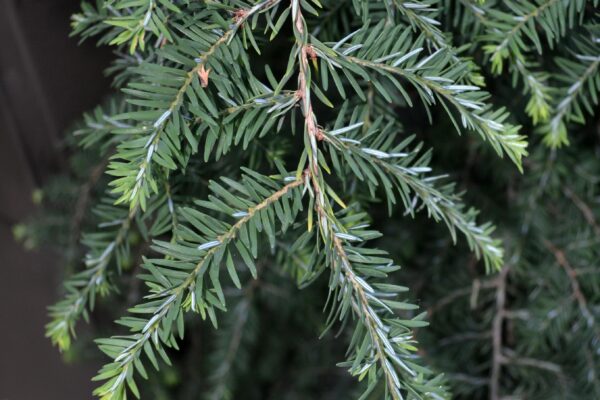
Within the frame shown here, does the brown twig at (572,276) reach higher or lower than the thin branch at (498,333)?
higher

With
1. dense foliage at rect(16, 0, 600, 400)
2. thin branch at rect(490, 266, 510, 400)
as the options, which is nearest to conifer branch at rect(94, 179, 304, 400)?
dense foliage at rect(16, 0, 600, 400)

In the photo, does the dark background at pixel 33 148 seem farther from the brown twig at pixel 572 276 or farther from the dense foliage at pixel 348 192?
the brown twig at pixel 572 276

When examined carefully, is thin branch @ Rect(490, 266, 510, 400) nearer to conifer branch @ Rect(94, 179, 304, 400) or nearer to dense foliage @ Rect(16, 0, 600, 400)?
dense foliage @ Rect(16, 0, 600, 400)

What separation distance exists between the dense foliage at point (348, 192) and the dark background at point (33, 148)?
Result: 68mm

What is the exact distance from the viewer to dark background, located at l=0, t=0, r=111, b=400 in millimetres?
658

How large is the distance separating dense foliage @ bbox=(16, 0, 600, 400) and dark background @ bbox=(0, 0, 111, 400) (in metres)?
0.07

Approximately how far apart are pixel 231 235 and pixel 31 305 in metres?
0.59

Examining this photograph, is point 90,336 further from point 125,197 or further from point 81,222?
point 125,197

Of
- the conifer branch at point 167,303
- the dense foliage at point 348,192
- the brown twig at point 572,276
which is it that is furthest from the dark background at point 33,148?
the brown twig at point 572,276

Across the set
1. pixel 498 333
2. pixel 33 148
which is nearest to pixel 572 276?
pixel 498 333

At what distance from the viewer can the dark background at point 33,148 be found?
66 centimetres

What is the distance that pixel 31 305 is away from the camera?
32.0 inches

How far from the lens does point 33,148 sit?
0.74 m

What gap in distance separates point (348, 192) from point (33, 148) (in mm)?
483
